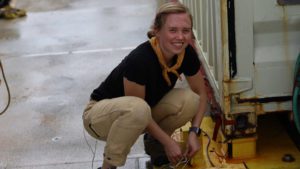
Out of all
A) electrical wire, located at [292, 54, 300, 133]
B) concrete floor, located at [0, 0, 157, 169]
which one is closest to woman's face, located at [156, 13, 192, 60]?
electrical wire, located at [292, 54, 300, 133]

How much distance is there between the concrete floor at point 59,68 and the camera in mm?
3783

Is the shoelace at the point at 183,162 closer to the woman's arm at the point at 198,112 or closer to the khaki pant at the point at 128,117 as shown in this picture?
the woman's arm at the point at 198,112

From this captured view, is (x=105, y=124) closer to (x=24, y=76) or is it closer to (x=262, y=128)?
(x=262, y=128)

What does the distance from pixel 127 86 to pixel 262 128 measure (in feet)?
3.82

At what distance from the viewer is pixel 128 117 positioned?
2.85 metres

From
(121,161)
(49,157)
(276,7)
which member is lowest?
(49,157)

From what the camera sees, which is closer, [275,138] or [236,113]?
[236,113]

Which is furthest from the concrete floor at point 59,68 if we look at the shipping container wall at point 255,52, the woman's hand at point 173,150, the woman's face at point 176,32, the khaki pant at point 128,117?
the woman's face at point 176,32

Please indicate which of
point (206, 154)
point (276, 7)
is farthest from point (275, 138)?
point (276, 7)

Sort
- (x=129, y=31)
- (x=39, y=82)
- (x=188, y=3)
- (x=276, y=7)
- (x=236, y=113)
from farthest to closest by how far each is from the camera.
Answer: (x=129, y=31) < (x=39, y=82) < (x=188, y=3) < (x=236, y=113) < (x=276, y=7)

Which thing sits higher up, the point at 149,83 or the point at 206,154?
the point at 149,83

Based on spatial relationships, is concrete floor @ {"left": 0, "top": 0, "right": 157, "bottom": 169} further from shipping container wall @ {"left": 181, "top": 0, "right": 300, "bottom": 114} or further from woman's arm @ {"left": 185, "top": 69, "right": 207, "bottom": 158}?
shipping container wall @ {"left": 181, "top": 0, "right": 300, "bottom": 114}

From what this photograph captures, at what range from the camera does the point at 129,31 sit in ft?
22.1

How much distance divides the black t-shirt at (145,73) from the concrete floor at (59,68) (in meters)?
0.61
